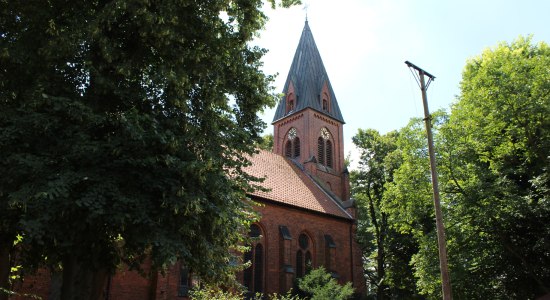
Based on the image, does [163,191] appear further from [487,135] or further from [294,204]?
[294,204]

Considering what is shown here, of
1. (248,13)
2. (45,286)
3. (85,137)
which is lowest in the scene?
(45,286)

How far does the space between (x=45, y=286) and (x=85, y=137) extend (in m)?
8.60

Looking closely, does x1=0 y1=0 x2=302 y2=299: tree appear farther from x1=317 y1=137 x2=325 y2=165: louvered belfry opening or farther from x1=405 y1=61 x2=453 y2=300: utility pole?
x1=317 y1=137 x2=325 y2=165: louvered belfry opening

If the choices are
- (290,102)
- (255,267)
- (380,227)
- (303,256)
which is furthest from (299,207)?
(290,102)

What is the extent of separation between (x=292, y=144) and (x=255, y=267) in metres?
12.7

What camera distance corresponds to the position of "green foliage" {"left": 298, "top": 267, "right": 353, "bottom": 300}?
1888 cm

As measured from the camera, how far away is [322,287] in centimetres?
1984

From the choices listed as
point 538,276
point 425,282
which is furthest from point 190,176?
point 538,276

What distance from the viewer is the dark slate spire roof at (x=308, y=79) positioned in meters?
32.8

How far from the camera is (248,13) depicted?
34.4 ft

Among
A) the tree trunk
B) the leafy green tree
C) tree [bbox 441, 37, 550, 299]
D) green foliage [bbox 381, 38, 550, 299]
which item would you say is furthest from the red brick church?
tree [bbox 441, 37, 550, 299]

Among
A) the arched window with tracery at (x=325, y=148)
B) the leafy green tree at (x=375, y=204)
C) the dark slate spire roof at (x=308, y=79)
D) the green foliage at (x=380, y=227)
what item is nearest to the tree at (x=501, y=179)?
the green foliage at (x=380, y=227)

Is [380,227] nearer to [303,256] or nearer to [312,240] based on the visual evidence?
[312,240]

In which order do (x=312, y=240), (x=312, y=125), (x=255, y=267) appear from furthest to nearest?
(x=312, y=125)
(x=312, y=240)
(x=255, y=267)
